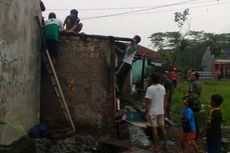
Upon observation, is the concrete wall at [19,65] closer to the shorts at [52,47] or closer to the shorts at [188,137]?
the shorts at [52,47]

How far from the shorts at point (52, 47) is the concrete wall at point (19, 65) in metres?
0.27

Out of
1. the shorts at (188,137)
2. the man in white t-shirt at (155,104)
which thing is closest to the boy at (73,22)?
the man in white t-shirt at (155,104)

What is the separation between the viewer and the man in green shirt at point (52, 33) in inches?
404

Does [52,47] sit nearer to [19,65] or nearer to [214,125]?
[19,65]

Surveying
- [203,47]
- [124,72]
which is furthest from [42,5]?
[203,47]

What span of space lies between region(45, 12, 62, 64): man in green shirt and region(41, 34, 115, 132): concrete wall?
231 mm

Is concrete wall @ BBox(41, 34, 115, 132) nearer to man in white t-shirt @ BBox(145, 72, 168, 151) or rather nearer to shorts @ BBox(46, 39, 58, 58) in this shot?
shorts @ BBox(46, 39, 58, 58)

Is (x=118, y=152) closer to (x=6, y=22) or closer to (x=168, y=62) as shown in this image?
(x=6, y=22)

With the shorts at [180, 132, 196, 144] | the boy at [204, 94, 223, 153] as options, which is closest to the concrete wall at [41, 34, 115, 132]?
the shorts at [180, 132, 196, 144]

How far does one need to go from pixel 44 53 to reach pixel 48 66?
0.97 ft

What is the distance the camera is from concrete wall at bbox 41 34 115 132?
35.1ft

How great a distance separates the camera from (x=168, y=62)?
23.9 metres

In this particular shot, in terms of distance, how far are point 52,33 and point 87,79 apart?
1.30 m

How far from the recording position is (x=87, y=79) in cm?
1073
